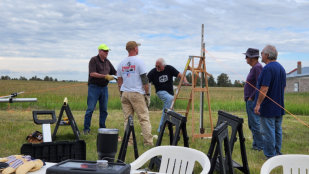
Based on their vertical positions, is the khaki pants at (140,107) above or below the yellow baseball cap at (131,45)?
below

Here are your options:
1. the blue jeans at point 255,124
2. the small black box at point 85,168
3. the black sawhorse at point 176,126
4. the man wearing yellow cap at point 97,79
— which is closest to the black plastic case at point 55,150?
the black sawhorse at point 176,126

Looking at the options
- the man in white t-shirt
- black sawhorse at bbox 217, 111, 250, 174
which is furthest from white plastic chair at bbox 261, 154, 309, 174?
the man in white t-shirt

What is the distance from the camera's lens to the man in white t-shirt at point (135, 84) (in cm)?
561

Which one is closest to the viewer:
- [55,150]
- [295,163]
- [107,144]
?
[107,144]

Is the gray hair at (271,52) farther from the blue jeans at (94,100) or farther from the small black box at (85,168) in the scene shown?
the small black box at (85,168)

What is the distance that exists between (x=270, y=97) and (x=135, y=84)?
2.11m

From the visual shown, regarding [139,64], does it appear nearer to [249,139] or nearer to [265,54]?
[265,54]

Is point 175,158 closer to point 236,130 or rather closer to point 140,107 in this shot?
point 236,130

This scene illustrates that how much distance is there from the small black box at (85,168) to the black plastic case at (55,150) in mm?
1359

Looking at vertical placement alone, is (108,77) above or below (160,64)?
below

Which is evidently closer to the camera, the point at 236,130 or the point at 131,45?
the point at 236,130

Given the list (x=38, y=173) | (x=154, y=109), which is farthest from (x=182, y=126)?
(x=154, y=109)

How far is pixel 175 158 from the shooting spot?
2.87 metres

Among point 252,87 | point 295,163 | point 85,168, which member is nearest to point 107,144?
point 85,168
